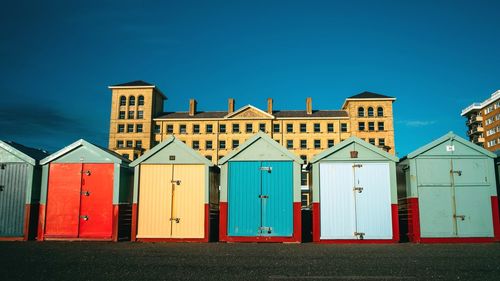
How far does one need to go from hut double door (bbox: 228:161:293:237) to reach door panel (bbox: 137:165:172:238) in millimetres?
2427

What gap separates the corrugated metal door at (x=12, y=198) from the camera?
15836mm

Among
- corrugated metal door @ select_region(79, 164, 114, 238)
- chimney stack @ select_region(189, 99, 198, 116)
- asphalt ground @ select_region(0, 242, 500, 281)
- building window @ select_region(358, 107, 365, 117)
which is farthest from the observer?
chimney stack @ select_region(189, 99, 198, 116)

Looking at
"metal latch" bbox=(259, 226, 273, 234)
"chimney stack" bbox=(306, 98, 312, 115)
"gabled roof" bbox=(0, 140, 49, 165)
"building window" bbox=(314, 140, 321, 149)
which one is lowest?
"metal latch" bbox=(259, 226, 273, 234)

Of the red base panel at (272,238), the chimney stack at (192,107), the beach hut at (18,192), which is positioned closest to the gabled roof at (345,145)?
the red base panel at (272,238)

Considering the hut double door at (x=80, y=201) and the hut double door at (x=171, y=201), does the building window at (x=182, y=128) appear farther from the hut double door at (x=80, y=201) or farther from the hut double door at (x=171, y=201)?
the hut double door at (x=171, y=201)

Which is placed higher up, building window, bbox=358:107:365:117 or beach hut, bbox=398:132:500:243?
building window, bbox=358:107:365:117

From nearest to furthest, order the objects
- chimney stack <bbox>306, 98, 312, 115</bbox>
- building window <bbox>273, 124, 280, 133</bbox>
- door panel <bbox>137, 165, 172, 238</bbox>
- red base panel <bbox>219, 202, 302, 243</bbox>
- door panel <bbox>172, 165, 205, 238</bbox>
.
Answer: red base panel <bbox>219, 202, 302, 243</bbox> → door panel <bbox>172, 165, 205, 238</bbox> → door panel <bbox>137, 165, 172, 238</bbox> → building window <bbox>273, 124, 280, 133</bbox> → chimney stack <bbox>306, 98, 312, 115</bbox>

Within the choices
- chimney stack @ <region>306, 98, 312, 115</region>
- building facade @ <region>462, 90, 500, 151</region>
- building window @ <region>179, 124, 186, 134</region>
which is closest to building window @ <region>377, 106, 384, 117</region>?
chimney stack @ <region>306, 98, 312, 115</region>

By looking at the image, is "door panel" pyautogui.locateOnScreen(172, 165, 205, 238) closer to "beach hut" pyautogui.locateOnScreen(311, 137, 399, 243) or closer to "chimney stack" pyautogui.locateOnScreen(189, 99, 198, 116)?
"beach hut" pyautogui.locateOnScreen(311, 137, 399, 243)

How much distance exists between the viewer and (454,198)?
49.6 ft

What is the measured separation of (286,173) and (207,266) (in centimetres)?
749

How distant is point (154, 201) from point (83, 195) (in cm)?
286

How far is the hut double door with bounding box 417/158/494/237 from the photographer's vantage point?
48.9 feet

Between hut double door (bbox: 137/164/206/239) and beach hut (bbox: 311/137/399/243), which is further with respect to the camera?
hut double door (bbox: 137/164/206/239)
